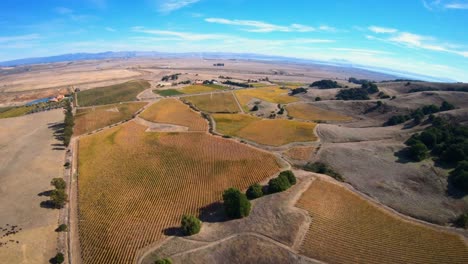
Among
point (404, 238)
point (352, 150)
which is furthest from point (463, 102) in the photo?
point (404, 238)

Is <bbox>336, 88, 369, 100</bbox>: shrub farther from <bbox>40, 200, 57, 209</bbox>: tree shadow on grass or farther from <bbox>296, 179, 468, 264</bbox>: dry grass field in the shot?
<bbox>40, 200, 57, 209</bbox>: tree shadow on grass

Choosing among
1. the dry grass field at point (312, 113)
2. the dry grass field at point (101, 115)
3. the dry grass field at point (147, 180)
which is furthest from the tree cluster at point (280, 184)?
the dry grass field at point (101, 115)

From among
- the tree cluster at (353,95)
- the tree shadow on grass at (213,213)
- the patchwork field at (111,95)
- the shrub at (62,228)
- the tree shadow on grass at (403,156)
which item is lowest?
the shrub at (62,228)

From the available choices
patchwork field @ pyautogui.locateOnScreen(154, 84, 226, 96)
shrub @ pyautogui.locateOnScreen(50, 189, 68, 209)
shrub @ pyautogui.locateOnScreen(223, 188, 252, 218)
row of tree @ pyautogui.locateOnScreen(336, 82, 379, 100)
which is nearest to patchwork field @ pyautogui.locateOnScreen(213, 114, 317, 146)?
shrub @ pyautogui.locateOnScreen(223, 188, 252, 218)

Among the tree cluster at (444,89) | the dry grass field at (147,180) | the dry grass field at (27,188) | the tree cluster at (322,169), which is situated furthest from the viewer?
the tree cluster at (444,89)

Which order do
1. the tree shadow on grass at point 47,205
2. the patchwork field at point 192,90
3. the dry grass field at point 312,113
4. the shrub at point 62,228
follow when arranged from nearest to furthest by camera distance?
the shrub at point 62,228, the tree shadow on grass at point 47,205, the dry grass field at point 312,113, the patchwork field at point 192,90

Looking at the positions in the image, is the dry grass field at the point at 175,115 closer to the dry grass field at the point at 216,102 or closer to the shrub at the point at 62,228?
the dry grass field at the point at 216,102

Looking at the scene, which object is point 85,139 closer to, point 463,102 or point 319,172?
point 319,172
